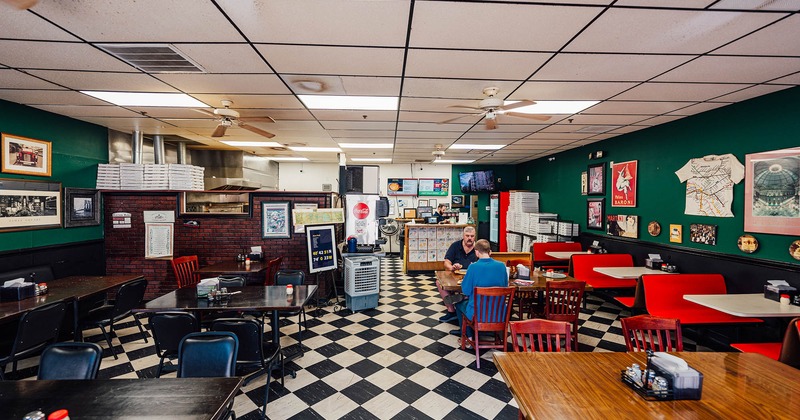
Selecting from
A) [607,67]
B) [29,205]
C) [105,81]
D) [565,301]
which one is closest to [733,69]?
[607,67]

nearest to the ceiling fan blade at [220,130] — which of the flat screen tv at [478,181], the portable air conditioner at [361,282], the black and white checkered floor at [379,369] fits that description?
the portable air conditioner at [361,282]

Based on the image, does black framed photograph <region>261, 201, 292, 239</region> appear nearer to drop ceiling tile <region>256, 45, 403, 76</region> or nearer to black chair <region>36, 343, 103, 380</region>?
drop ceiling tile <region>256, 45, 403, 76</region>

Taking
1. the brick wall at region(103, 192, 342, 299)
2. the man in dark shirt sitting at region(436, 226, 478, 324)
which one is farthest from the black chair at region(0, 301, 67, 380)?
the man in dark shirt sitting at region(436, 226, 478, 324)

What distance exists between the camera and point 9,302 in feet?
11.1

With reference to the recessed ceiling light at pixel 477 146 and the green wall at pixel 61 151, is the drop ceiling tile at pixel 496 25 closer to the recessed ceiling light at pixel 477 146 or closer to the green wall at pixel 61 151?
the recessed ceiling light at pixel 477 146

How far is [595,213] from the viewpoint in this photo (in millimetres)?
6984

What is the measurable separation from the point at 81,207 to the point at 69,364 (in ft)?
14.7

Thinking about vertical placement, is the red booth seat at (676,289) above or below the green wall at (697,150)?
below

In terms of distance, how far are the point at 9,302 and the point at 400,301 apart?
194 inches

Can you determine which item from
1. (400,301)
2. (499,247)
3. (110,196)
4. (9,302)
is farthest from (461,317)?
(499,247)

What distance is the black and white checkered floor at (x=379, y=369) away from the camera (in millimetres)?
2906

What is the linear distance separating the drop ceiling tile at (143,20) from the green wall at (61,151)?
3260 mm

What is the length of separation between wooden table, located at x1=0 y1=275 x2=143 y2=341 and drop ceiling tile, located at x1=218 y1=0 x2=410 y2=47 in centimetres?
343

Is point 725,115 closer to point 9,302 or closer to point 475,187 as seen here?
point 475,187
